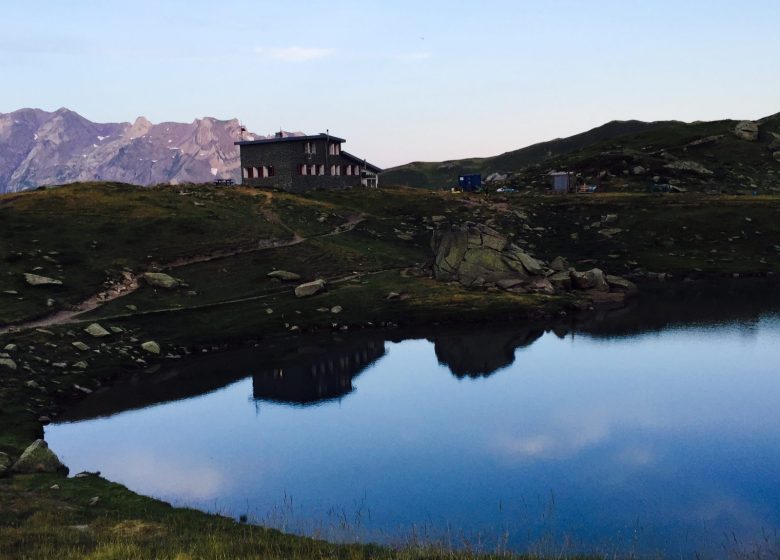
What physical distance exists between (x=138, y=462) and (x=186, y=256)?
176 ft

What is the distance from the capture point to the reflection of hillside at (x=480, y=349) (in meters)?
66.7

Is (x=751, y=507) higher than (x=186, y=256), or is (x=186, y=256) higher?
(x=186, y=256)

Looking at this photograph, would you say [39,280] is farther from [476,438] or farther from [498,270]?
[498,270]

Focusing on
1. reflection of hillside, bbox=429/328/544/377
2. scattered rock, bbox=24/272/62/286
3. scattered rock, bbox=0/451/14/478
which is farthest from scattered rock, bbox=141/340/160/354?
reflection of hillside, bbox=429/328/544/377

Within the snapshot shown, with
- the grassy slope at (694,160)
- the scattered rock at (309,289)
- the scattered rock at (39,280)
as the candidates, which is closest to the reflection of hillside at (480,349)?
the scattered rock at (309,289)

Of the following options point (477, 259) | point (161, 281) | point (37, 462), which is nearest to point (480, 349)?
point (477, 259)

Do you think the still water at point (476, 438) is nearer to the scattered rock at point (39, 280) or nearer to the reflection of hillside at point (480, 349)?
the reflection of hillside at point (480, 349)

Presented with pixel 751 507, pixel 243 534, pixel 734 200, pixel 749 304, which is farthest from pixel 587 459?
pixel 734 200

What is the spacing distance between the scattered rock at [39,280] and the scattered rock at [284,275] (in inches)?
1108

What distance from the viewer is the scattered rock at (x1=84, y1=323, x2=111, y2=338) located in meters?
65.7

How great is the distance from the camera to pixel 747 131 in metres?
187

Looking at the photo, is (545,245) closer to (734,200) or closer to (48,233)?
(734,200)

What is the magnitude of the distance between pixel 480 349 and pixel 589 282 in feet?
101

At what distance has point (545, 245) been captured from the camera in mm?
117375
